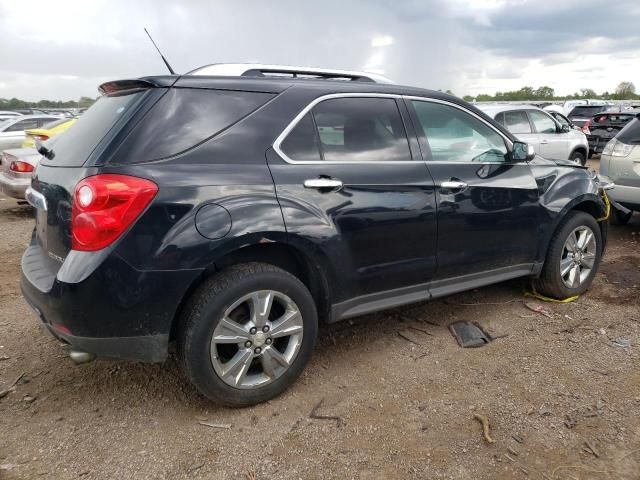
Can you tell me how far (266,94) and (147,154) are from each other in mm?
773

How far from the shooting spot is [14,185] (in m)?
7.00

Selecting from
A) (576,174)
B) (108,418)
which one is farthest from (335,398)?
Result: (576,174)

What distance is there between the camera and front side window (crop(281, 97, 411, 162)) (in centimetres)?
284

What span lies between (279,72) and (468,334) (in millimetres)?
2272

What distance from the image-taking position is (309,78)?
308 cm

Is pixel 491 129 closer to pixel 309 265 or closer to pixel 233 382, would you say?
pixel 309 265

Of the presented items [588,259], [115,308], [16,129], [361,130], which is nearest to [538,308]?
[588,259]

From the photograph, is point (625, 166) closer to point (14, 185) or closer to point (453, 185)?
point (453, 185)

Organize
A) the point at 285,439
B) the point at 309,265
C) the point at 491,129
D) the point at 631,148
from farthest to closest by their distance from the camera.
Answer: the point at 631,148
the point at 491,129
the point at 309,265
the point at 285,439

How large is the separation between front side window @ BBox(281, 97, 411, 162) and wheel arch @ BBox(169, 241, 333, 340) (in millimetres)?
533

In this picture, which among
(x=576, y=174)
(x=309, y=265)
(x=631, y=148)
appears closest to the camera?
(x=309, y=265)

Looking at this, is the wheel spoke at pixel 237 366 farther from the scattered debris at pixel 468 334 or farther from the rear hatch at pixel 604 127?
the rear hatch at pixel 604 127

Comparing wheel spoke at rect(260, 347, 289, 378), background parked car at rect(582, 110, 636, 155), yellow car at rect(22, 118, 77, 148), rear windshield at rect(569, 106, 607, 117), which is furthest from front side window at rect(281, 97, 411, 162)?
rear windshield at rect(569, 106, 607, 117)

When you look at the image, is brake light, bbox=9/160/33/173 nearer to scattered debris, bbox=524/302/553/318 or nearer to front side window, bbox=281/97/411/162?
front side window, bbox=281/97/411/162
